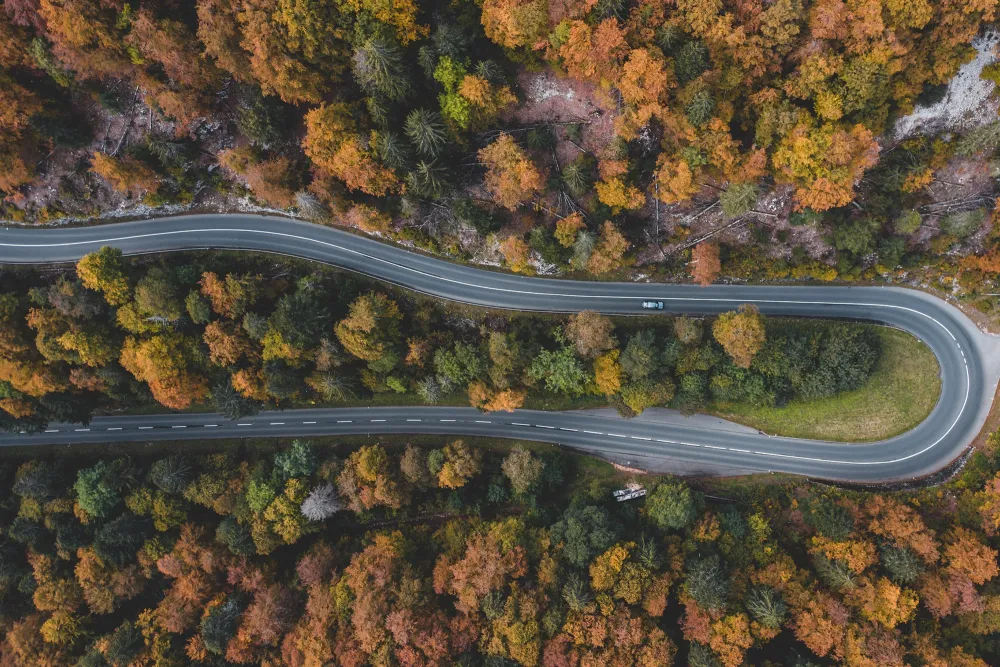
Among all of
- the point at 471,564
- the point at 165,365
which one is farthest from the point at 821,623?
the point at 165,365

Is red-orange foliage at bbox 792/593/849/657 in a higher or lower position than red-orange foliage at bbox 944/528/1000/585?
lower

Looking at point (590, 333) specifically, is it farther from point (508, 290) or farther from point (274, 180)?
point (274, 180)

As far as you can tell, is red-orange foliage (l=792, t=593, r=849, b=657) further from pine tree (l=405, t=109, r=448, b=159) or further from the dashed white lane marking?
pine tree (l=405, t=109, r=448, b=159)

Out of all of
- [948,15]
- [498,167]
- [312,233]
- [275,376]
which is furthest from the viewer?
[312,233]

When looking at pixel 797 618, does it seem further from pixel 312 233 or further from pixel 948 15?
pixel 312 233

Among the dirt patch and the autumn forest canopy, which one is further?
the dirt patch

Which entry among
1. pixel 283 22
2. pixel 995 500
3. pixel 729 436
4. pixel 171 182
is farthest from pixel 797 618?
pixel 171 182

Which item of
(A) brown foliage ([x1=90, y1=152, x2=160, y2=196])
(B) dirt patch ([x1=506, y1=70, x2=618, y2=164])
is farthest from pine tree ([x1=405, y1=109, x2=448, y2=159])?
(A) brown foliage ([x1=90, y1=152, x2=160, y2=196])
